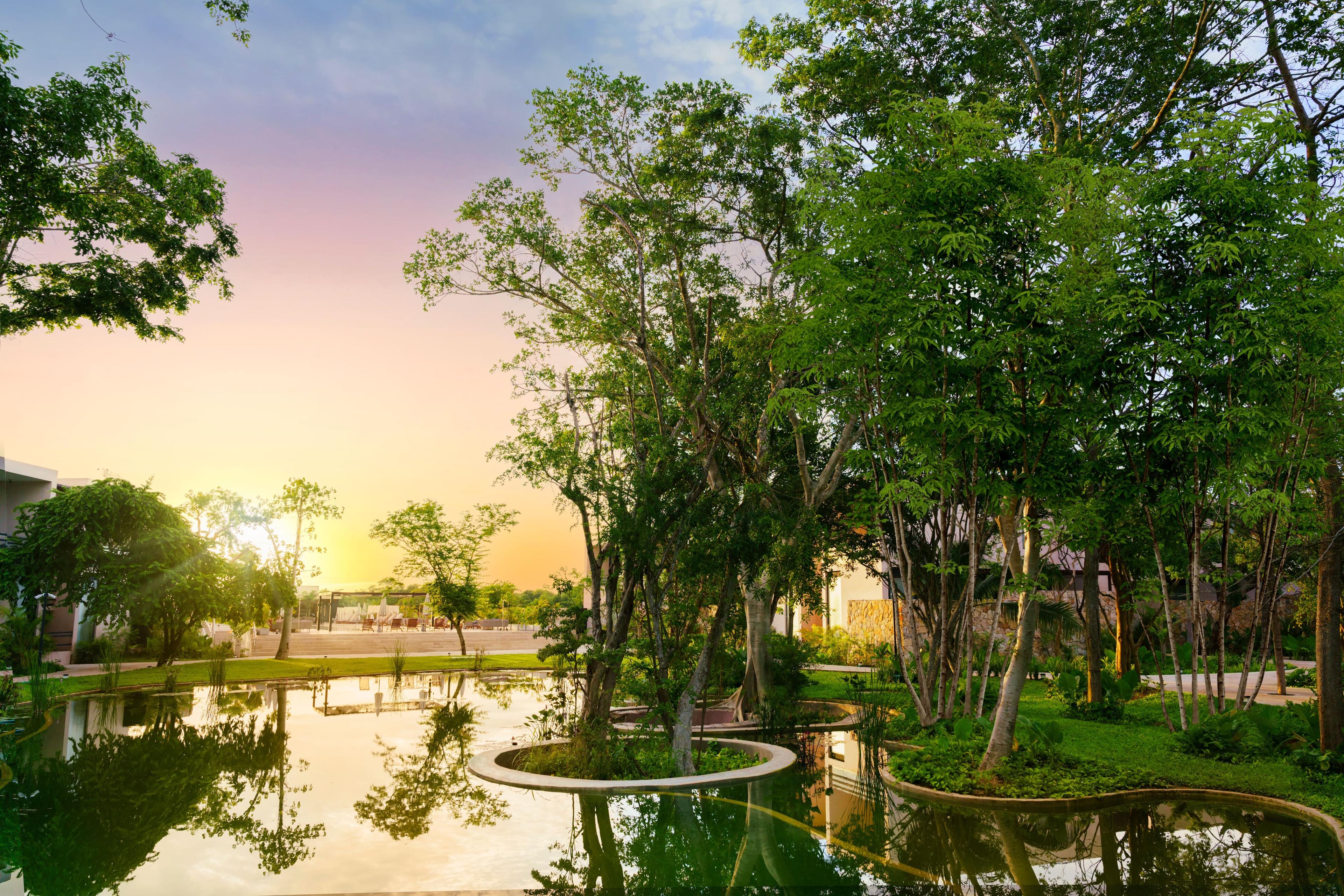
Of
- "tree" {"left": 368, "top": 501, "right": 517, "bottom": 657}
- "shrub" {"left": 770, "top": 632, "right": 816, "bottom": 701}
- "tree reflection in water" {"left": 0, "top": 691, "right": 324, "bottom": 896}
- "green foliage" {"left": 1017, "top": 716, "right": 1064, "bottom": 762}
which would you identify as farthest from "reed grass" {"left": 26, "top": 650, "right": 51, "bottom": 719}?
"green foliage" {"left": 1017, "top": 716, "right": 1064, "bottom": 762}

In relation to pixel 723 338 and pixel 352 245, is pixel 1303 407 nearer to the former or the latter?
pixel 723 338

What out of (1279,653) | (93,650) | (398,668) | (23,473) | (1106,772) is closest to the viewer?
(1106,772)

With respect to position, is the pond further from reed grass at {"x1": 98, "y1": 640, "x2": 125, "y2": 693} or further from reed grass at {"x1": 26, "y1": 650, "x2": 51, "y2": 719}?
reed grass at {"x1": 98, "y1": 640, "x2": 125, "y2": 693}

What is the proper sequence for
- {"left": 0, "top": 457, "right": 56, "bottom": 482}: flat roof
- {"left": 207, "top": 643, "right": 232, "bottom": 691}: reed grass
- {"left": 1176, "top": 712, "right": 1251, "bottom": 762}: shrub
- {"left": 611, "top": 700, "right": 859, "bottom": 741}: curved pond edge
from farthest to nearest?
{"left": 0, "top": 457, "right": 56, "bottom": 482}: flat roof, {"left": 207, "top": 643, "right": 232, "bottom": 691}: reed grass, {"left": 611, "top": 700, "right": 859, "bottom": 741}: curved pond edge, {"left": 1176, "top": 712, "right": 1251, "bottom": 762}: shrub

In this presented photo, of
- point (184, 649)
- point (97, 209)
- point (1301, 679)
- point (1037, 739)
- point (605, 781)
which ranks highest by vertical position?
point (97, 209)

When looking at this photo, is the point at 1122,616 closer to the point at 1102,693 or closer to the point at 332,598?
the point at 1102,693

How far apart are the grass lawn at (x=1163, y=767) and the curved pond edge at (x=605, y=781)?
225cm

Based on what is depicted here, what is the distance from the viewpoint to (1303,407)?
8.16m

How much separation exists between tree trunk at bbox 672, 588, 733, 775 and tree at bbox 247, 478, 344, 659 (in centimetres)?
2237

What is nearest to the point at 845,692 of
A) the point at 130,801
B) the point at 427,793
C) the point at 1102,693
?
the point at 1102,693

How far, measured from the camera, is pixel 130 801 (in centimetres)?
849

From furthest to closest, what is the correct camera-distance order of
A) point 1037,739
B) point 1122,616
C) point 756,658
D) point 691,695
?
point 1122,616 < point 756,658 < point 691,695 < point 1037,739

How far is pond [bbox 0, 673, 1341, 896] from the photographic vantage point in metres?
6.04

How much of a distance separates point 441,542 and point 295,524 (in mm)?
5349
